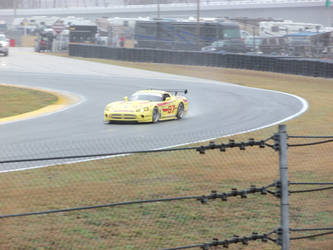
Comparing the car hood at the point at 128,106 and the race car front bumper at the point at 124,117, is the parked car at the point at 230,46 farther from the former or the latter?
the race car front bumper at the point at 124,117

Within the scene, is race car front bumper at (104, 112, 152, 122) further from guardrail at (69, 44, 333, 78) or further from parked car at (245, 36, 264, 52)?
parked car at (245, 36, 264, 52)

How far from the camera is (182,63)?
43969mm

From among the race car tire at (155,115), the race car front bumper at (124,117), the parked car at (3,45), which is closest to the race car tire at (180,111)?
the race car tire at (155,115)

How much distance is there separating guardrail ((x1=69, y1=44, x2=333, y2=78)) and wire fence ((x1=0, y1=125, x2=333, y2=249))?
2538cm

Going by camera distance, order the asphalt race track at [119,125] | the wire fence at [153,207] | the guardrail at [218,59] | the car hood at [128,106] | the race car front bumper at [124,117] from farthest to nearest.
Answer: the guardrail at [218,59]
the car hood at [128,106]
the race car front bumper at [124,117]
the asphalt race track at [119,125]
the wire fence at [153,207]

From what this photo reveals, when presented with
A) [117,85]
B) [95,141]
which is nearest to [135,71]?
[117,85]

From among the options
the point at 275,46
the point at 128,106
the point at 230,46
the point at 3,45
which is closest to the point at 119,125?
the point at 128,106

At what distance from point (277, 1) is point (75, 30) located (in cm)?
2329

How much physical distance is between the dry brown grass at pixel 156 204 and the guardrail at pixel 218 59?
902 inches

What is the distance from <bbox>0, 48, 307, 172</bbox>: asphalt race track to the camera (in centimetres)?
1389

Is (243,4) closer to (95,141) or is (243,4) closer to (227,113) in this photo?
(227,113)

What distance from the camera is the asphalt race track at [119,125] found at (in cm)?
1389

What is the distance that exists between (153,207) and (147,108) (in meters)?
10.5

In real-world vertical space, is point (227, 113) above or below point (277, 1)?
below
